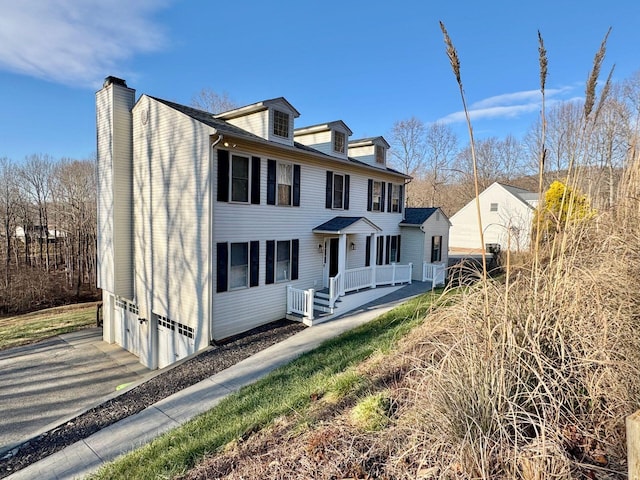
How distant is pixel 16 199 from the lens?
2616 centimetres

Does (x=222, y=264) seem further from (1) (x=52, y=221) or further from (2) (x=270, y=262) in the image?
(1) (x=52, y=221)

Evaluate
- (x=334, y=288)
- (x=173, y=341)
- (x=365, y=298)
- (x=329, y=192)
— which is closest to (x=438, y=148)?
(x=329, y=192)

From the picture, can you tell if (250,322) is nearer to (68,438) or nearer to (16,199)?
(68,438)

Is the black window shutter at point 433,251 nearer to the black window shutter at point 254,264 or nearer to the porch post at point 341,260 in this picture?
the porch post at point 341,260

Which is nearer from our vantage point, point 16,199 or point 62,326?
point 62,326

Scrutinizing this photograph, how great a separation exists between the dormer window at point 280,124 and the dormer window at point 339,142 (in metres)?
3.00

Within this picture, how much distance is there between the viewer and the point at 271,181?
10.6m

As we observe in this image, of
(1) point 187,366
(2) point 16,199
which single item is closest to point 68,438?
(1) point 187,366

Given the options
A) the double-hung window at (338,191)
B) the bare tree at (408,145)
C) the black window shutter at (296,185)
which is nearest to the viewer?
the black window shutter at (296,185)

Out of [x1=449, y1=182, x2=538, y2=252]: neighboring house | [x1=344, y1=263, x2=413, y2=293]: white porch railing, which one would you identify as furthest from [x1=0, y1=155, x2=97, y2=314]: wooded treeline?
[x1=449, y1=182, x2=538, y2=252]: neighboring house

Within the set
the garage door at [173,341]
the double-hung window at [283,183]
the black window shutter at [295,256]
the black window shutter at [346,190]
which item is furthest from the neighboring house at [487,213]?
the garage door at [173,341]

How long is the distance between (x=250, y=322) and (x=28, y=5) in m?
10.4

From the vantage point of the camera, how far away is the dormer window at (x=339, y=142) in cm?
1359

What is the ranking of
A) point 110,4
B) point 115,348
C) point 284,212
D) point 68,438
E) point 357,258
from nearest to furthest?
point 68,438 < point 110,4 < point 284,212 < point 115,348 < point 357,258
